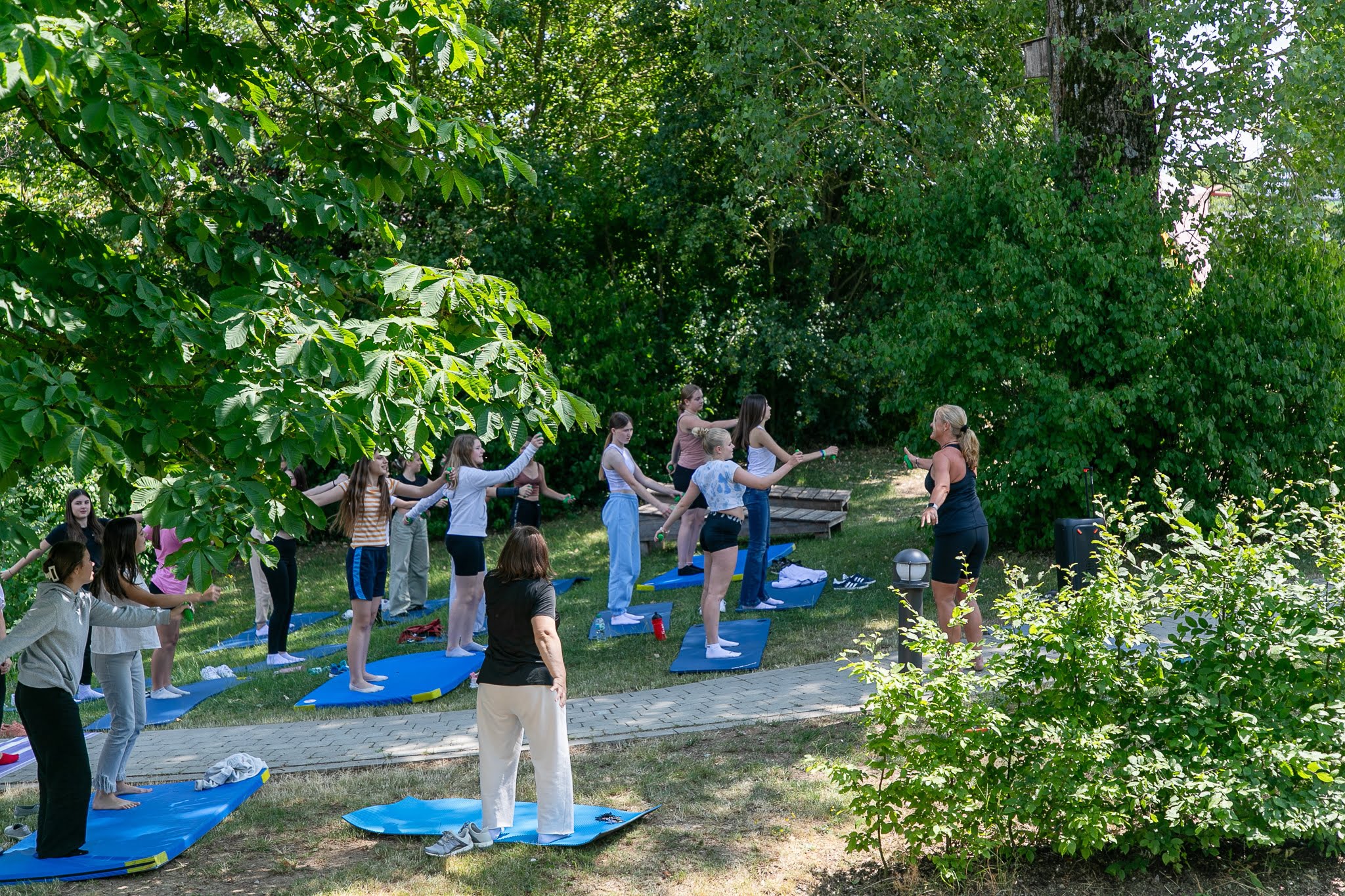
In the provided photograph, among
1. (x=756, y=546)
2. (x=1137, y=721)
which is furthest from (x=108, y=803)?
(x=756, y=546)

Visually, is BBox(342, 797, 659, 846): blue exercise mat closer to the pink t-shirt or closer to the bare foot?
the bare foot

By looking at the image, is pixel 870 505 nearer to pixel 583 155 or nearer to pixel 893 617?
pixel 893 617

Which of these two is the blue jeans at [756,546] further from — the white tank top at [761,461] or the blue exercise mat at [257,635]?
the blue exercise mat at [257,635]

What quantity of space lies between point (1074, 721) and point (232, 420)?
3.76 meters

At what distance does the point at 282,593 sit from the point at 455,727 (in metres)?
3.22

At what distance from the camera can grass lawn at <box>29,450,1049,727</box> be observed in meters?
9.40

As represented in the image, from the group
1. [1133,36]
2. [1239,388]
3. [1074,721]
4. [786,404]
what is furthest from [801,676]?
[786,404]

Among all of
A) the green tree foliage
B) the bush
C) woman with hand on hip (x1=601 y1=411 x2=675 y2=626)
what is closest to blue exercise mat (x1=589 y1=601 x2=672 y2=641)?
woman with hand on hip (x1=601 y1=411 x2=675 y2=626)

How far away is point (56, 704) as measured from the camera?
6227 millimetres

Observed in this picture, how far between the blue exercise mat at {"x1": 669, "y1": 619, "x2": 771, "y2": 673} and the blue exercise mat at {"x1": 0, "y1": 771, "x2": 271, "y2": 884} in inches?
137

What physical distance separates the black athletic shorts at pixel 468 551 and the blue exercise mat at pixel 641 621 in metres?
1.41

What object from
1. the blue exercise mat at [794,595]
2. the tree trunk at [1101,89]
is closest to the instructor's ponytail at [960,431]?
the blue exercise mat at [794,595]

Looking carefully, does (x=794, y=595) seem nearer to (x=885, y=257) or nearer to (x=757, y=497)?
(x=757, y=497)

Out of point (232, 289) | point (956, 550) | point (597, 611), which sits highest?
point (232, 289)
